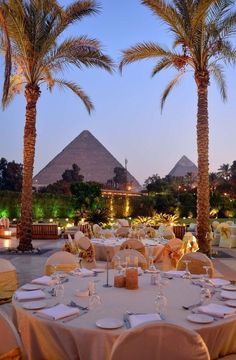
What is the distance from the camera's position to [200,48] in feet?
35.7

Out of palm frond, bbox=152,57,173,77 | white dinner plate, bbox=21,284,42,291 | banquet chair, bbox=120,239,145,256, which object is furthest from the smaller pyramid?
white dinner plate, bbox=21,284,42,291

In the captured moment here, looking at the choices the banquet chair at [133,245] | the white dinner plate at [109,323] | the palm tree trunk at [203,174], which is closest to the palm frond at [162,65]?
the palm tree trunk at [203,174]

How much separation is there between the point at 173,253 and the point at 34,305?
16.5ft

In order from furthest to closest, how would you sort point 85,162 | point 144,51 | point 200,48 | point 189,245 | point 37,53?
1. point 85,162
2. point 37,53
3. point 144,51
4. point 200,48
5. point 189,245

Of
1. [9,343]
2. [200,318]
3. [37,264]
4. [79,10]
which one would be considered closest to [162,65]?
[79,10]

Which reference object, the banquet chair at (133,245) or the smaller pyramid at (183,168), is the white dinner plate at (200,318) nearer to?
the banquet chair at (133,245)

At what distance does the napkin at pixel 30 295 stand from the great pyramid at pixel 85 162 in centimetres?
6125

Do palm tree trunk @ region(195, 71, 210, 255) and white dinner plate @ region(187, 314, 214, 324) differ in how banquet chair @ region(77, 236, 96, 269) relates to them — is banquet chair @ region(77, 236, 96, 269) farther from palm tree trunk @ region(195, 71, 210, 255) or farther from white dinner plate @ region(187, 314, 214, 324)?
white dinner plate @ region(187, 314, 214, 324)

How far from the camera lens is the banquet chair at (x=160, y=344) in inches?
102

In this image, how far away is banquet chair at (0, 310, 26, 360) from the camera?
279 cm

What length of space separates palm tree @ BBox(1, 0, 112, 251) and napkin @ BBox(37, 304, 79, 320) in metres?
9.30

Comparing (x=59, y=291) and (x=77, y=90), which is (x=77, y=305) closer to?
(x=59, y=291)

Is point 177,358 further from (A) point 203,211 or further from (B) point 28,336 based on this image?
(A) point 203,211

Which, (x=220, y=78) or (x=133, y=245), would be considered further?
(x=220, y=78)
